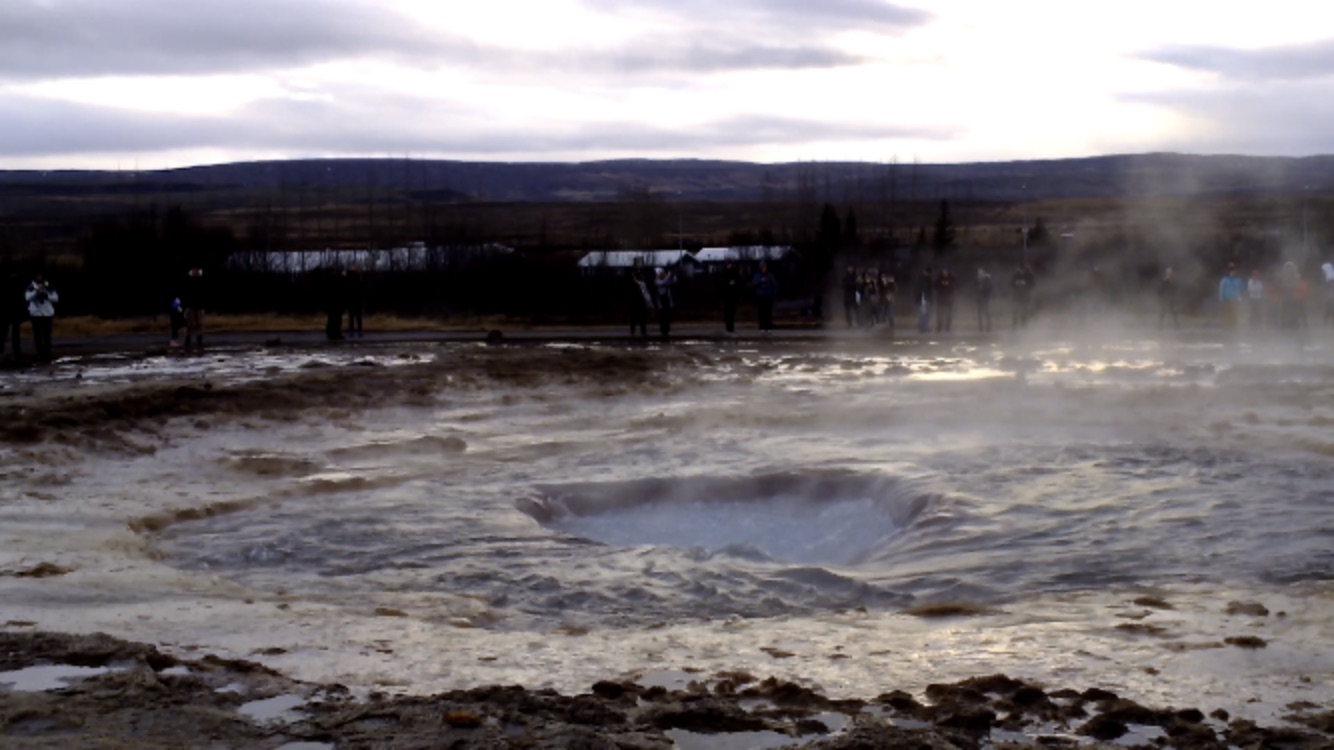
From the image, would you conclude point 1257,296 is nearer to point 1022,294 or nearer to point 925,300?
point 1022,294

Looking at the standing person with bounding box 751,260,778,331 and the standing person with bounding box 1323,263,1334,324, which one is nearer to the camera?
the standing person with bounding box 1323,263,1334,324

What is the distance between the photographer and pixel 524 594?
7.85m

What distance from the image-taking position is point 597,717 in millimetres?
5340

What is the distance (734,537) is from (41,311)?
1564 centimetres

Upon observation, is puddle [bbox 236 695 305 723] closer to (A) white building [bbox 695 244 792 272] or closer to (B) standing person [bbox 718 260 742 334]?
(B) standing person [bbox 718 260 742 334]

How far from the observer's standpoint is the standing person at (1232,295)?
23.7 meters

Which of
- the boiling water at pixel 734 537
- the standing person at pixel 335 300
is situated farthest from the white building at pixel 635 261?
the boiling water at pixel 734 537

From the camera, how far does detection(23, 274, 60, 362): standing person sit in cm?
2167

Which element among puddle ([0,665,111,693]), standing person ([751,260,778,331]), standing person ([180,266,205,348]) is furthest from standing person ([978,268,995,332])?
puddle ([0,665,111,693])

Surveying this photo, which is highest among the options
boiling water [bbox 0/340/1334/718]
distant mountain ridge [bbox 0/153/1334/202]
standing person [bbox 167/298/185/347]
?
distant mountain ridge [bbox 0/153/1334/202]

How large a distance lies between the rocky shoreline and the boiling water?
0.26 metres

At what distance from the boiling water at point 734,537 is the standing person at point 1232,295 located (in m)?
7.41

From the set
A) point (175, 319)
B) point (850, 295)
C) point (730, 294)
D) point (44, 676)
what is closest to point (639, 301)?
point (730, 294)

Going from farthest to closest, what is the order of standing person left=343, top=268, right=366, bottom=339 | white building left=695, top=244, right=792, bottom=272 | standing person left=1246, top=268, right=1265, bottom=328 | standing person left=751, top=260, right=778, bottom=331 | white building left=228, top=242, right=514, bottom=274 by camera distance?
white building left=228, top=242, right=514, bottom=274
white building left=695, top=244, right=792, bottom=272
standing person left=751, top=260, right=778, bottom=331
standing person left=343, top=268, right=366, bottom=339
standing person left=1246, top=268, right=1265, bottom=328
